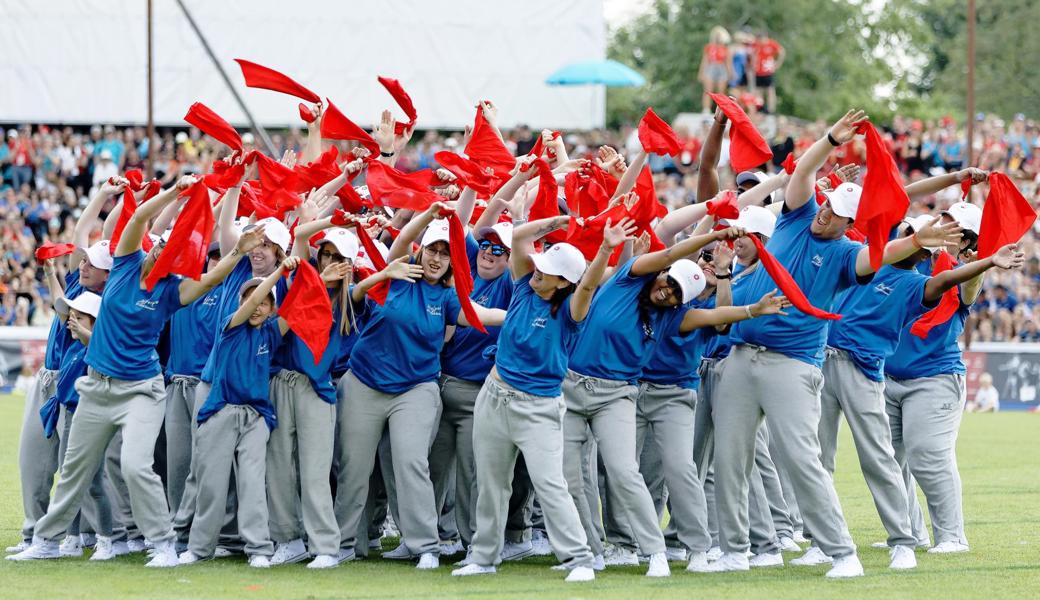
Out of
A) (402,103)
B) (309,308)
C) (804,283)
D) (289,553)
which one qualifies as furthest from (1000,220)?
(289,553)

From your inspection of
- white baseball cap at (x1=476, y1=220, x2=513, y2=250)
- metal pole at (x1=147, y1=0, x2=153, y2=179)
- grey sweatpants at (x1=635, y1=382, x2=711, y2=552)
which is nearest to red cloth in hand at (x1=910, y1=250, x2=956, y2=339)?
grey sweatpants at (x1=635, y1=382, x2=711, y2=552)

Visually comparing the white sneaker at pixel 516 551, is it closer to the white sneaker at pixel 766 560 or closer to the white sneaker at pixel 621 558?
the white sneaker at pixel 621 558

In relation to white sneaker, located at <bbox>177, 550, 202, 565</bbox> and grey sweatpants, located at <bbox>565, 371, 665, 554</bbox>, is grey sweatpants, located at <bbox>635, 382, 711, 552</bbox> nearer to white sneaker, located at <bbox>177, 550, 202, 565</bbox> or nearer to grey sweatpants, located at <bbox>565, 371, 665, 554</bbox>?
grey sweatpants, located at <bbox>565, 371, 665, 554</bbox>

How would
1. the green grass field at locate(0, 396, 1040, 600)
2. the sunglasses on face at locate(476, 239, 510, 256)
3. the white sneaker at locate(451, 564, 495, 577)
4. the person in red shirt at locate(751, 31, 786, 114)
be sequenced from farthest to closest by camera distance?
the person in red shirt at locate(751, 31, 786, 114) < the sunglasses on face at locate(476, 239, 510, 256) < the white sneaker at locate(451, 564, 495, 577) < the green grass field at locate(0, 396, 1040, 600)

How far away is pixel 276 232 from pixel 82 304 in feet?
4.06

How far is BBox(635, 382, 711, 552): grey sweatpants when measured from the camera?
29.2ft

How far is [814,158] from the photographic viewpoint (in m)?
8.50

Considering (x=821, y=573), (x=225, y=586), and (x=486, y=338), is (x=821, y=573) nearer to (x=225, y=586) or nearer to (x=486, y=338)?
(x=486, y=338)

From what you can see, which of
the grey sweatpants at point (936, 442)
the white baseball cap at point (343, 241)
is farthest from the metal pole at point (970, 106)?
the white baseball cap at point (343, 241)

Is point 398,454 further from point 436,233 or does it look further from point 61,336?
point 61,336

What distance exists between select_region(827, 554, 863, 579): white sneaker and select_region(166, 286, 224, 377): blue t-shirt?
392 centimetres

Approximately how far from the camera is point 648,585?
8.35 meters

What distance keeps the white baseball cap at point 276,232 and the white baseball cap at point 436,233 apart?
0.89m

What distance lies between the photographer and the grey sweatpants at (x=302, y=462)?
9.09m
